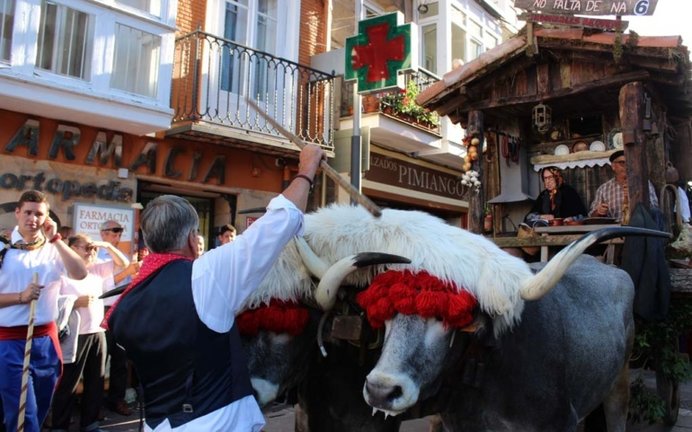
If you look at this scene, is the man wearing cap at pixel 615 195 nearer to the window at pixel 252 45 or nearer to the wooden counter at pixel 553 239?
the wooden counter at pixel 553 239

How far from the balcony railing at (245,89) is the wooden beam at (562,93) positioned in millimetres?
3860

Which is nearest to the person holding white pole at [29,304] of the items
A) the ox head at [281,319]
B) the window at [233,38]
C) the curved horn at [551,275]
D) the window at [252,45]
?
the ox head at [281,319]

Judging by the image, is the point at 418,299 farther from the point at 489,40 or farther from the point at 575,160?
the point at 489,40

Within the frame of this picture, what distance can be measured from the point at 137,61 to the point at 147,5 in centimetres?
97

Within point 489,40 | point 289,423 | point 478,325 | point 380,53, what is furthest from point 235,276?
point 489,40

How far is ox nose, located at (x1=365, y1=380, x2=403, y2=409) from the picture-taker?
248 cm

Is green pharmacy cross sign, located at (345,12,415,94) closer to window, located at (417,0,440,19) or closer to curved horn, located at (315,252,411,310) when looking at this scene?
curved horn, located at (315,252,411,310)

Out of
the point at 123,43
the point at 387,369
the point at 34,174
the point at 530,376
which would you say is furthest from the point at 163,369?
the point at 123,43

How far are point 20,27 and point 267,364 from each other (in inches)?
288

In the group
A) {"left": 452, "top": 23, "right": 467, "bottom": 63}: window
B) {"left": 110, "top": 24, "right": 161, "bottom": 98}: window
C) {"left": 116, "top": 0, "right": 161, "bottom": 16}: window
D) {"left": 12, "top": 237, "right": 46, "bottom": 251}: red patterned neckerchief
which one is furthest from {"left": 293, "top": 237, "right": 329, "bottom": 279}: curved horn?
{"left": 452, "top": 23, "right": 467, "bottom": 63}: window

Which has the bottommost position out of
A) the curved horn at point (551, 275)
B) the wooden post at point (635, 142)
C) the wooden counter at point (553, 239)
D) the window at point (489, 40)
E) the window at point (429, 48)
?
the curved horn at point (551, 275)

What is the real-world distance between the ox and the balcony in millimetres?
9055

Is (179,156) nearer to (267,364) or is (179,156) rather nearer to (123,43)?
(123,43)

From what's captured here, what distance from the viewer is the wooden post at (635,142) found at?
18.8 ft
